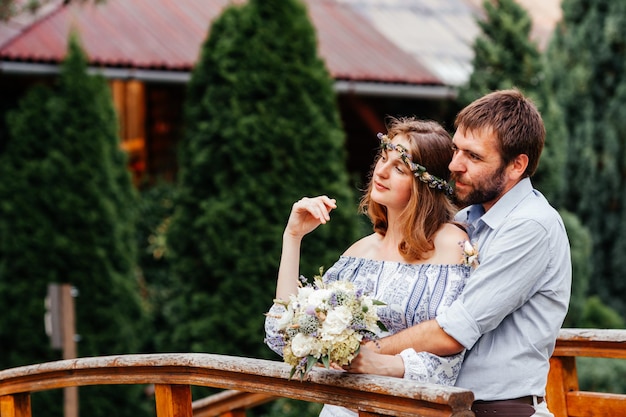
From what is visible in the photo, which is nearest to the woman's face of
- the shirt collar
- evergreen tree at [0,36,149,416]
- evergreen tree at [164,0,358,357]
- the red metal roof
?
the shirt collar

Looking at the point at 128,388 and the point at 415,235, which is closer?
the point at 415,235

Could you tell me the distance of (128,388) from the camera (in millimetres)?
8945

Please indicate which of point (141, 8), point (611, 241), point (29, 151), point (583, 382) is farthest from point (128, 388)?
point (611, 241)

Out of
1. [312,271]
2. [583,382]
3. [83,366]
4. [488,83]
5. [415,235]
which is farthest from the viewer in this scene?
[488,83]

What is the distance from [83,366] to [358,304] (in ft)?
4.94

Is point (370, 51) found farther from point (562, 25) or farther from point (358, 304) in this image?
point (358, 304)

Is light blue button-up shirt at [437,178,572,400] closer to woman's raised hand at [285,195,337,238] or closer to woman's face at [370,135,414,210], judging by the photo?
woman's face at [370,135,414,210]

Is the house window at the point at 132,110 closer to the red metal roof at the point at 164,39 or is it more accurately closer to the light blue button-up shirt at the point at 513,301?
the red metal roof at the point at 164,39

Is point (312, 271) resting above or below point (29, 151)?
→ below

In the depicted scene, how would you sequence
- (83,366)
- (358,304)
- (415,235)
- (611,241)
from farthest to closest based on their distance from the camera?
(611,241) < (83,366) < (415,235) < (358,304)

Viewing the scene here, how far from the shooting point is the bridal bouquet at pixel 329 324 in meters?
2.81

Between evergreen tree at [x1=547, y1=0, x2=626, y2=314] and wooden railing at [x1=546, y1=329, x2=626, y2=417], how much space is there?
24.3 feet

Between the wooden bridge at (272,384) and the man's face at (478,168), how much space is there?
77 cm

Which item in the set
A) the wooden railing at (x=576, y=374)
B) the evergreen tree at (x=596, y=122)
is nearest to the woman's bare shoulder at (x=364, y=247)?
the wooden railing at (x=576, y=374)
